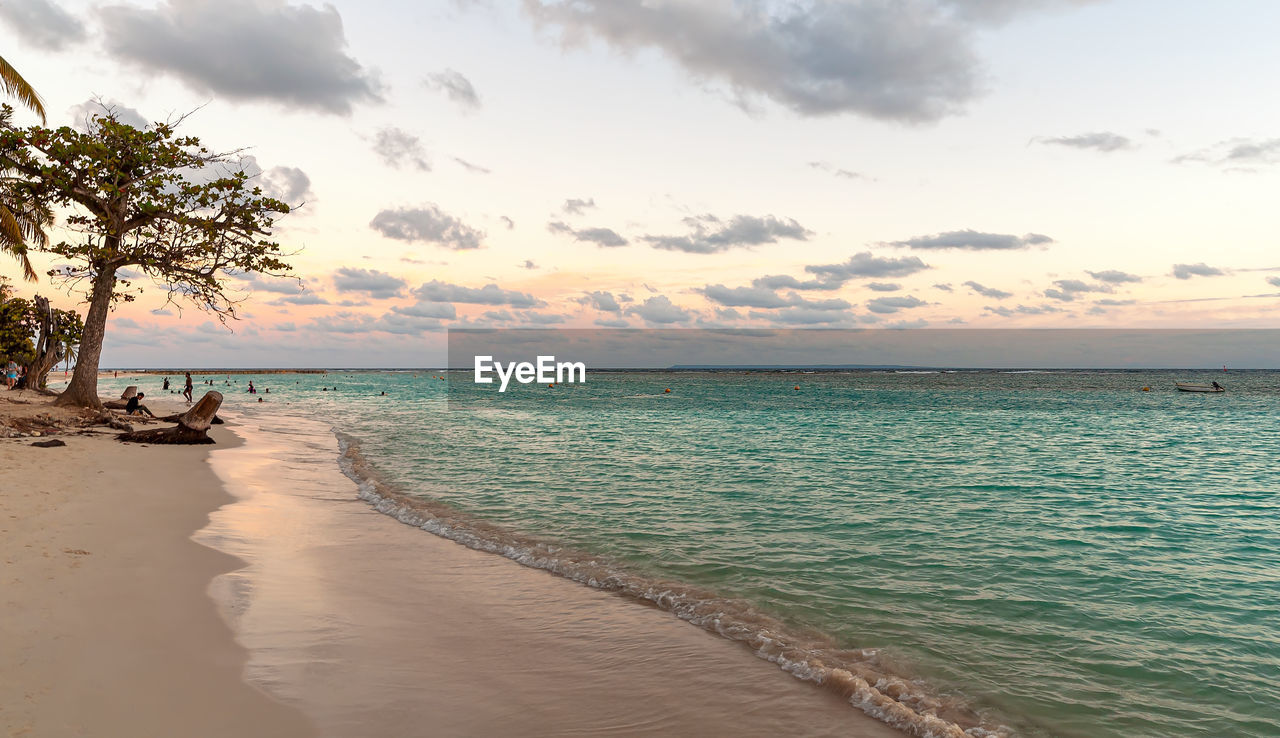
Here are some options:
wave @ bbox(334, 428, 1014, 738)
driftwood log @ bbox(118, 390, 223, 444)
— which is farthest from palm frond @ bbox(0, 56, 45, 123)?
wave @ bbox(334, 428, 1014, 738)

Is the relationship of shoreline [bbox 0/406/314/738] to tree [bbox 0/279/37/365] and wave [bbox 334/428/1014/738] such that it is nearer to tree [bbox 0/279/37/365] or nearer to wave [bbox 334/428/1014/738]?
wave [bbox 334/428/1014/738]

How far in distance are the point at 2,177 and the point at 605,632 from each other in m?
32.8

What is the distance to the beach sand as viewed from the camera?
5.60 m

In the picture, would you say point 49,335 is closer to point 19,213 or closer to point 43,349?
point 43,349

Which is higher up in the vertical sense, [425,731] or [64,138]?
[64,138]

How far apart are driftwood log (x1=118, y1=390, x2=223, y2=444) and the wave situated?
14156 millimetres

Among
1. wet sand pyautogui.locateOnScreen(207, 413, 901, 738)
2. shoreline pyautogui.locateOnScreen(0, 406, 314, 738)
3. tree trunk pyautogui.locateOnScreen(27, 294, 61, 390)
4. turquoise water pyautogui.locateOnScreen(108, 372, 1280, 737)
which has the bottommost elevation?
turquoise water pyautogui.locateOnScreen(108, 372, 1280, 737)

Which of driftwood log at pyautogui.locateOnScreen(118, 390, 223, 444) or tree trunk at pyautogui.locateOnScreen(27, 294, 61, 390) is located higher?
tree trunk at pyautogui.locateOnScreen(27, 294, 61, 390)

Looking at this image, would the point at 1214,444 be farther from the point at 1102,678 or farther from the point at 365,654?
the point at 365,654

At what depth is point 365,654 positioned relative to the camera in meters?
7.02

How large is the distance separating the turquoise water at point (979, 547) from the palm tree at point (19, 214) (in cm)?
1580

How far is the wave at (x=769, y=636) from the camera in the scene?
20.6 feet

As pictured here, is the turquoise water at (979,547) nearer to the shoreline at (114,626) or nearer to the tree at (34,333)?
the shoreline at (114,626)

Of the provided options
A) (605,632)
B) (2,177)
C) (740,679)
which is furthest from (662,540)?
(2,177)
